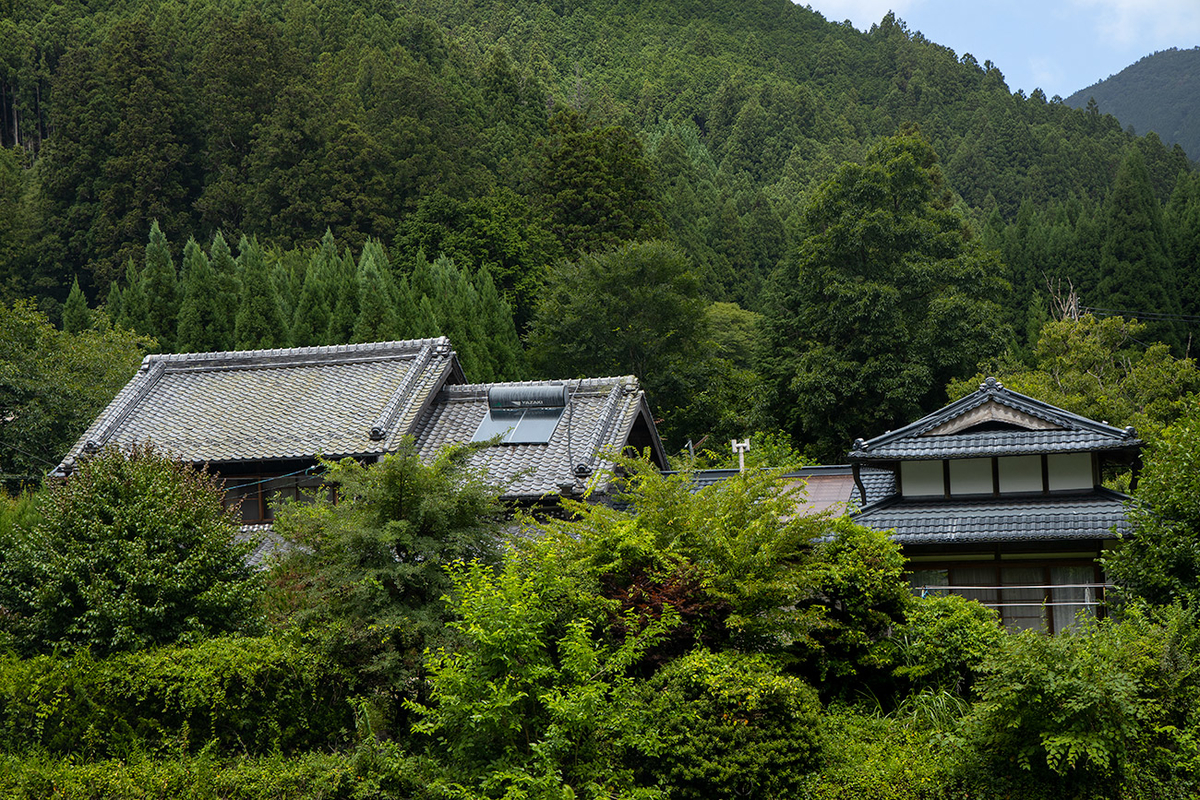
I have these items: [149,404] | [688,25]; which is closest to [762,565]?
[149,404]

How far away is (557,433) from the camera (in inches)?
914

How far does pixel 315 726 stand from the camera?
13852mm

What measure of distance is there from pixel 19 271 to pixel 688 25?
4462 inches

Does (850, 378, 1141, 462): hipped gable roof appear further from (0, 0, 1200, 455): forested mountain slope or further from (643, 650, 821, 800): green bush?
(0, 0, 1200, 455): forested mountain slope

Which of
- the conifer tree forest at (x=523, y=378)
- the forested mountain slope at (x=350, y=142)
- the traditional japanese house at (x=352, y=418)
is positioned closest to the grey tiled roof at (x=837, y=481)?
the traditional japanese house at (x=352, y=418)

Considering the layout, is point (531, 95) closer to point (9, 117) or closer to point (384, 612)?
point (9, 117)

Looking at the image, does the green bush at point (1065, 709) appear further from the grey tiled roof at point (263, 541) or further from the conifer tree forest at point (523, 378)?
the grey tiled roof at point (263, 541)

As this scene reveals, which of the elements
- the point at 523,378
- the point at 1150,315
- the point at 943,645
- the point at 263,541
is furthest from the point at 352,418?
the point at 1150,315

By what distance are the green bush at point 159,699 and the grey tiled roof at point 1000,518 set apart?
410 inches

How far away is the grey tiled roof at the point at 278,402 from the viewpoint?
2345 centimetres

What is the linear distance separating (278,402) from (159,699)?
12930mm

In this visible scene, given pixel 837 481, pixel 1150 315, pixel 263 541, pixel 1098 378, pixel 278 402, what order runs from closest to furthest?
pixel 263 541
pixel 278 402
pixel 837 481
pixel 1098 378
pixel 1150 315

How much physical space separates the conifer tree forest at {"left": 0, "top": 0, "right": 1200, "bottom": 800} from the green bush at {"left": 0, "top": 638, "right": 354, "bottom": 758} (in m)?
0.05

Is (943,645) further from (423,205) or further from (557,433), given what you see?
(423,205)
